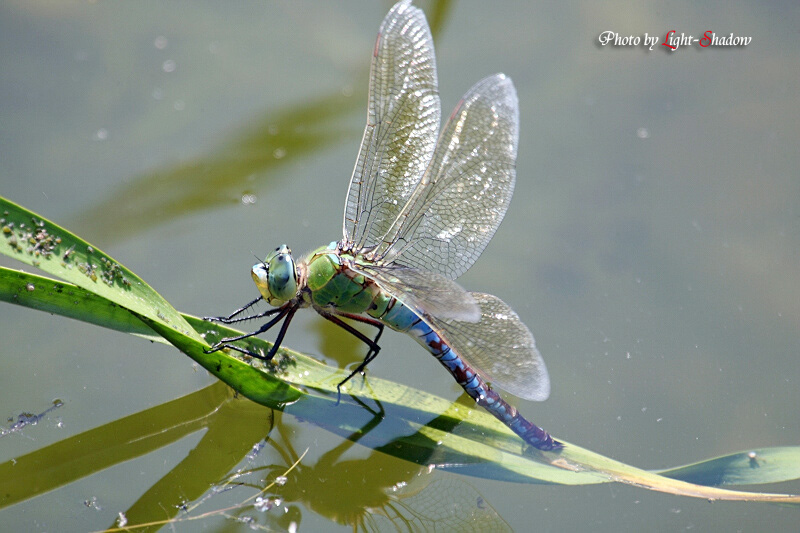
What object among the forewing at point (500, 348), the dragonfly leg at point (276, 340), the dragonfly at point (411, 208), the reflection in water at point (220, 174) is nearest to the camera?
the forewing at point (500, 348)

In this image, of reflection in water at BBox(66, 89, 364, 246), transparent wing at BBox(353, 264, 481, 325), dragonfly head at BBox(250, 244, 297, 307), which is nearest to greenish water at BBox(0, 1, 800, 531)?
reflection in water at BBox(66, 89, 364, 246)

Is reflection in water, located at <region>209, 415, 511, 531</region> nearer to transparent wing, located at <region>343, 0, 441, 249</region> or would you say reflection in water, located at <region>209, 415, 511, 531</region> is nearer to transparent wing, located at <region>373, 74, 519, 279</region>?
transparent wing, located at <region>373, 74, 519, 279</region>

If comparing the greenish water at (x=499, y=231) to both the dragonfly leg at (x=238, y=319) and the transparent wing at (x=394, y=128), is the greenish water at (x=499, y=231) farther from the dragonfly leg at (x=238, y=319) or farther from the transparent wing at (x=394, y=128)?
the transparent wing at (x=394, y=128)

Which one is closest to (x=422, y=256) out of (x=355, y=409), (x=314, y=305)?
(x=314, y=305)

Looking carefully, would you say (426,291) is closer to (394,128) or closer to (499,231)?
(394,128)

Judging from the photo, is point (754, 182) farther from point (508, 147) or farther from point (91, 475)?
point (91, 475)

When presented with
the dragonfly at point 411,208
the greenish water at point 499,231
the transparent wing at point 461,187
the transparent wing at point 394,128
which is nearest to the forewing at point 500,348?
the dragonfly at point 411,208

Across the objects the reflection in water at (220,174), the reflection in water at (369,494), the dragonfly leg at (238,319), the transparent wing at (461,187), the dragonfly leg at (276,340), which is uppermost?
the reflection in water at (220,174)
